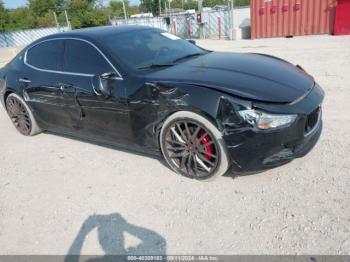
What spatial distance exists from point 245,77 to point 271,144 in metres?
0.74

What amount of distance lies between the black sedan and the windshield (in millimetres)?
12

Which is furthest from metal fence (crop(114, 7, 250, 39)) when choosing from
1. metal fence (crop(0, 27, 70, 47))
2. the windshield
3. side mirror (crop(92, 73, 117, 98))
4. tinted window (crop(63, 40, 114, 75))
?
side mirror (crop(92, 73, 117, 98))

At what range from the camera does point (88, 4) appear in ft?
130

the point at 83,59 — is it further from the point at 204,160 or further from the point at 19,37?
the point at 19,37

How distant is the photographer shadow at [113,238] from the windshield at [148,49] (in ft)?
5.33

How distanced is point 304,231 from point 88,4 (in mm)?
42569

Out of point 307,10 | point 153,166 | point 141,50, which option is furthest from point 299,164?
point 307,10

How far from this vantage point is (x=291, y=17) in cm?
1522

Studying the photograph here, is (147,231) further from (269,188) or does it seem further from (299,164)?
(299,164)

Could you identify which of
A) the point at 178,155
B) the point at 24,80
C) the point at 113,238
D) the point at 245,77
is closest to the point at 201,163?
the point at 178,155

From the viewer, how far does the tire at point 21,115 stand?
4732 mm

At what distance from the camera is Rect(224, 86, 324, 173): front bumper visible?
2699mm

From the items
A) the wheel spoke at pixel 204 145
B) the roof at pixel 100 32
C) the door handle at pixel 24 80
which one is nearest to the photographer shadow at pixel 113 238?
the wheel spoke at pixel 204 145

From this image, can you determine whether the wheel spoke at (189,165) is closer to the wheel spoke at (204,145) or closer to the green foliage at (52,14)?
the wheel spoke at (204,145)
